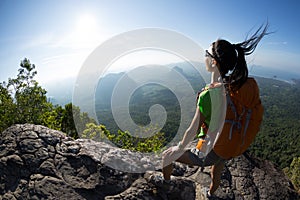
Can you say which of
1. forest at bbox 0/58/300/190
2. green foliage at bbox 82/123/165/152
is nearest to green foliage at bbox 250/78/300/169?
forest at bbox 0/58/300/190

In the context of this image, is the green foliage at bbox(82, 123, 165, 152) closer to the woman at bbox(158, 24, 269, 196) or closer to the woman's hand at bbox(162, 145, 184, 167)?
the woman's hand at bbox(162, 145, 184, 167)

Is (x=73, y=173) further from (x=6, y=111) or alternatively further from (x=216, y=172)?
(x=6, y=111)

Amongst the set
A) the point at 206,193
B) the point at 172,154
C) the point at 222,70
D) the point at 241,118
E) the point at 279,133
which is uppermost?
the point at 222,70

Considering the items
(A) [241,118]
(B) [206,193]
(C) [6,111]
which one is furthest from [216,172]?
(C) [6,111]

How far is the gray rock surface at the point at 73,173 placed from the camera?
418cm

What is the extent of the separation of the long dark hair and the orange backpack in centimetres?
11

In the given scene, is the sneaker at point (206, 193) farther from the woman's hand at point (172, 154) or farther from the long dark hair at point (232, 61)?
the long dark hair at point (232, 61)

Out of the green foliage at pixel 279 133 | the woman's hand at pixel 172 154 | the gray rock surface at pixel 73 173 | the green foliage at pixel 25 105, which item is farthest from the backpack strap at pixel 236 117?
the green foliage at pixel 279 133

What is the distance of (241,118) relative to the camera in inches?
122

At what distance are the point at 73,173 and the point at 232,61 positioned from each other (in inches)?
144

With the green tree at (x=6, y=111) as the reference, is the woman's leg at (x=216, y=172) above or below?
below

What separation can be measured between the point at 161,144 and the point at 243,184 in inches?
347

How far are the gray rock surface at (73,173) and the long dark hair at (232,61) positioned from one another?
8.04ft

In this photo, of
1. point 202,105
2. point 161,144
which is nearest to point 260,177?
point 202,105
